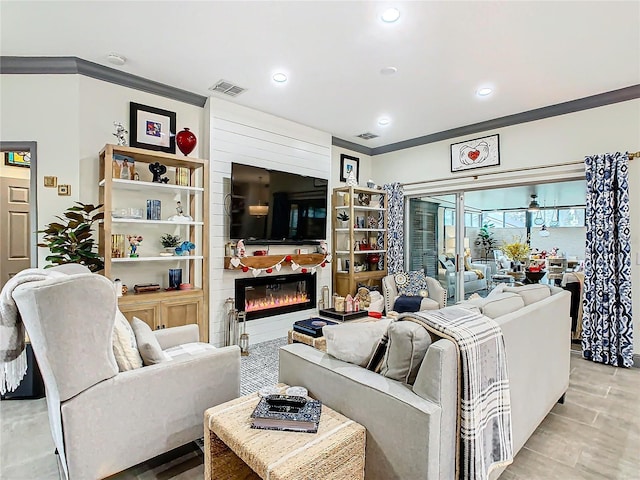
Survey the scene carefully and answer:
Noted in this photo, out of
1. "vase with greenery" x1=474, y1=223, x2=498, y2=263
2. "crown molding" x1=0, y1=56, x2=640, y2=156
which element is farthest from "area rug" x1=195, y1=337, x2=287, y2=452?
"vase with greenery" x1=474, y1=223, x2=498, y2=263

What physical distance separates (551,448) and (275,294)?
133 inches

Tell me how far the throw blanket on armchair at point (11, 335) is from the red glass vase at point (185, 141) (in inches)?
90.5

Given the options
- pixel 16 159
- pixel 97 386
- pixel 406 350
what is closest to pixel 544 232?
pixel 406 350

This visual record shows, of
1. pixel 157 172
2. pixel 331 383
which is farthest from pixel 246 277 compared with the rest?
pixel 331 383

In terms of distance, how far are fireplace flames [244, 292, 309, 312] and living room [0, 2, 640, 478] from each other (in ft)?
0.66

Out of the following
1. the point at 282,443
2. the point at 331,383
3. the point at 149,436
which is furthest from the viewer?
the point at 149,436

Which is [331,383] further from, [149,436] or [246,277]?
[246,277]

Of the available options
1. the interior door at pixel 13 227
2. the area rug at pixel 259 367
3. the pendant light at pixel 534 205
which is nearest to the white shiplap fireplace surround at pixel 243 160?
A: the area rug at pixel 259 367

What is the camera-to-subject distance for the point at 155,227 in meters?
3.76

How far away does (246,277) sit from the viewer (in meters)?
4.40

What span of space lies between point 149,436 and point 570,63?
14.5 feet

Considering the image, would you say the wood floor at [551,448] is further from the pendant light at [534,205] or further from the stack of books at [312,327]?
the pendant light at [534,205]

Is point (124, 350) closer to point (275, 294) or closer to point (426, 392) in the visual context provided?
point (426, 392)

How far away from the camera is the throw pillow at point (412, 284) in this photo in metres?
5.09
